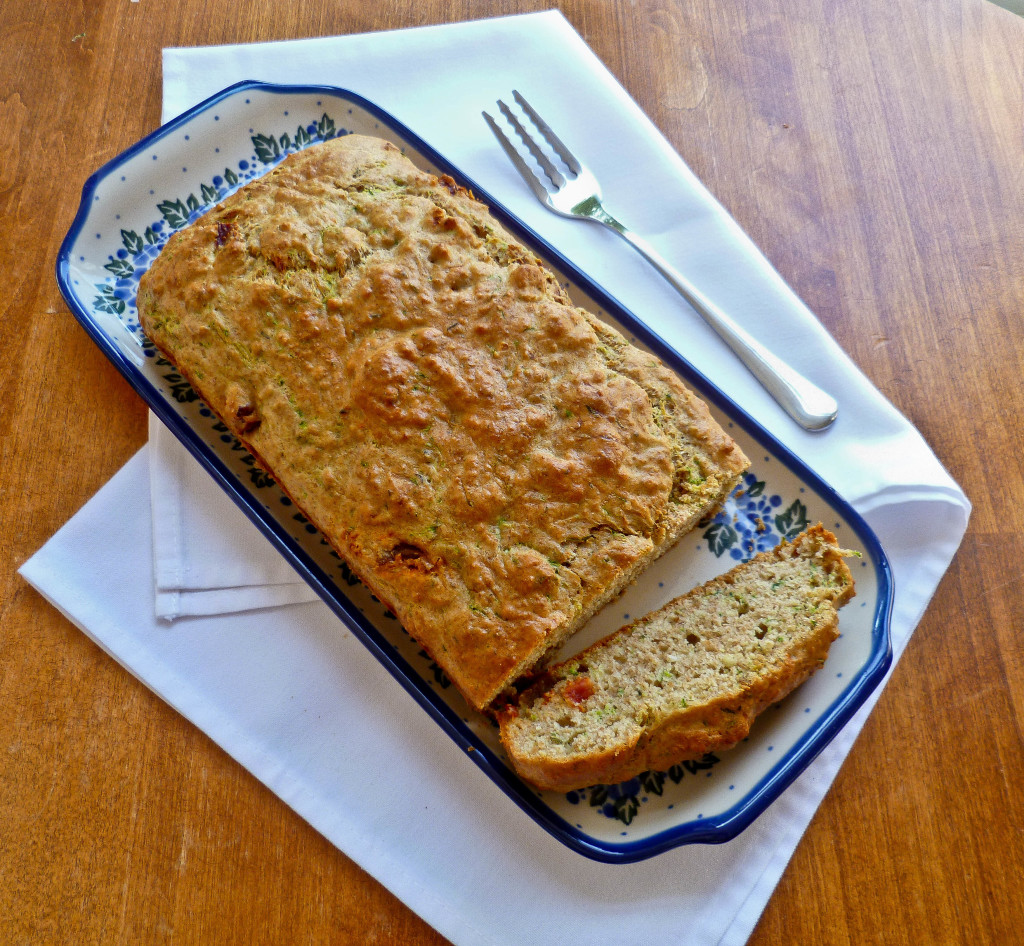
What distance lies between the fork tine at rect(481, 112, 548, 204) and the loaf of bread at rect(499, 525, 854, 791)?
1878mm

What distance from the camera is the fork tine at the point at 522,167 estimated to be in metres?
3.60

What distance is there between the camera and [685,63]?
390cm

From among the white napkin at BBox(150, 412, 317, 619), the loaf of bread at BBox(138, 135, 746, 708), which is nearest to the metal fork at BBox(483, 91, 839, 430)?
the loaf of bread at BBox(138, 135, 746, 708)

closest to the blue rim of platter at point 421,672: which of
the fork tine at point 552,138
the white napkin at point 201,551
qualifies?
the white napkin at point 201,551

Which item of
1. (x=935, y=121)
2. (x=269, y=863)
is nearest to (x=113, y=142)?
(x=269, y=863)

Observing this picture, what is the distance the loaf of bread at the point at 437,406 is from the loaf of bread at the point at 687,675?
18cm

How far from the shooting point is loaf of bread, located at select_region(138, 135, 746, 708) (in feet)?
8.50

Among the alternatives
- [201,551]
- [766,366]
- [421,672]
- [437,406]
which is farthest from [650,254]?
[201,551]

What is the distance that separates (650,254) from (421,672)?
6.58 ft

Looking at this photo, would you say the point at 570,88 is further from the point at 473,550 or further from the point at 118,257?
the point at 473,550

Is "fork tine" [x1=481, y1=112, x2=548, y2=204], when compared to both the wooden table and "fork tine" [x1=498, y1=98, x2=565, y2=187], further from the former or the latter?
the wooden table

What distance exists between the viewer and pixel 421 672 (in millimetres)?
2863

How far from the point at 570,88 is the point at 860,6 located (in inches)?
60.7

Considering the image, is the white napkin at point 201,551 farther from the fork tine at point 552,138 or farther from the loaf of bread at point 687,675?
the fork tine at point 552,138
